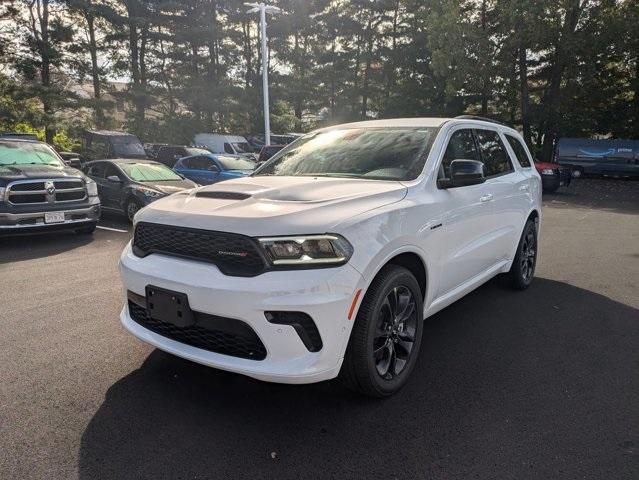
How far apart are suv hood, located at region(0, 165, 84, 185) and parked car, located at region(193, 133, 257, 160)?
15.5 m

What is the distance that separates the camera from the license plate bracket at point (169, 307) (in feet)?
8.91

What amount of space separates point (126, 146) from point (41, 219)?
36.9 ft

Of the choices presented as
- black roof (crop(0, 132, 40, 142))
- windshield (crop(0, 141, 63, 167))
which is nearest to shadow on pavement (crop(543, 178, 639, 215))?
windshield (crop(0, 141, 63, 167))

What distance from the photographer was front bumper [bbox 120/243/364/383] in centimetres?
251

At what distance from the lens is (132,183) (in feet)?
32.6

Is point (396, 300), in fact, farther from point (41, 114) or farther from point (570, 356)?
point (41, 114)

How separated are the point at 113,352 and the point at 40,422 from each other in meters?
0.94

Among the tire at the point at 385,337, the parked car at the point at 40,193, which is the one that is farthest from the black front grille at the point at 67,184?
the tire at the point at 385,337

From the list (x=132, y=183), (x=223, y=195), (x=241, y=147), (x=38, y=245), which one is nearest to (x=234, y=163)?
(x=132, y=183)

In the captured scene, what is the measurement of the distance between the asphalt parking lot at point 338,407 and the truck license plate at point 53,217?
323cm

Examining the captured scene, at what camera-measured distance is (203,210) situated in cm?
291

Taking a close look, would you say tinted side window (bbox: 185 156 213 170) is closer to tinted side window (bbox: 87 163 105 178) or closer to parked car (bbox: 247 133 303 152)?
tinted side window (bbox: 87 163 105 178)

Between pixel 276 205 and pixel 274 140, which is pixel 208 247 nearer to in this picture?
pixel 276 205

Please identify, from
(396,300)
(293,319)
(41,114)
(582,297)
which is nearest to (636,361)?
(582,297)
